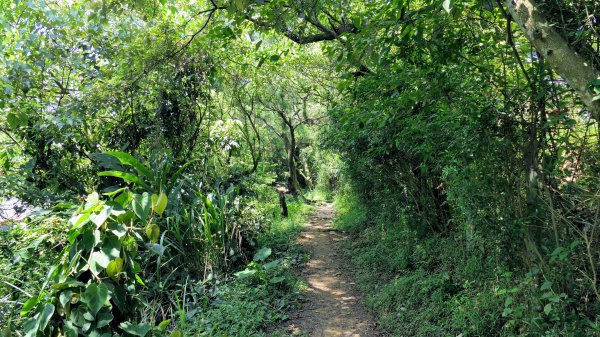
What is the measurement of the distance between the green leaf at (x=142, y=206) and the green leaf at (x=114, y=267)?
30 cm

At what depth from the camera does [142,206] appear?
278 centimetres

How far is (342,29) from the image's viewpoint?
22.3ft

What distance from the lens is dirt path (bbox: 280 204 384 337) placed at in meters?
4.84

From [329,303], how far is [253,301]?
1.08 meters

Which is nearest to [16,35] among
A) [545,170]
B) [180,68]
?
[180,68]

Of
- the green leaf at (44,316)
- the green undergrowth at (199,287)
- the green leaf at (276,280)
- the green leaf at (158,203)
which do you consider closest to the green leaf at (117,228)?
the green leaf at (158,203)

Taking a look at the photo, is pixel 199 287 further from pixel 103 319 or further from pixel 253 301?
pixel 103 319

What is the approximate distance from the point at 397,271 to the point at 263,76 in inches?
286

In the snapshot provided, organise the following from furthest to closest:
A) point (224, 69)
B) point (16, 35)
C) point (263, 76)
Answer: point (263, 76) → point (224, 69) → point (16, 35)

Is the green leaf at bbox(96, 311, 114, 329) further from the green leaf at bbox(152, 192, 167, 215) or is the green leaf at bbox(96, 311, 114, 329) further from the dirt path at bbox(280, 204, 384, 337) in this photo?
the dirt path at bbox(280, 204, 384, 337)

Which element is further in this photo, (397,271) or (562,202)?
(397,271)

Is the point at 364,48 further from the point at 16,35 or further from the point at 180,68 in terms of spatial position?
the point at 16,35

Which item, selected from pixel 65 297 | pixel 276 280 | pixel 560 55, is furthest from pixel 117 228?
pixel 276 280

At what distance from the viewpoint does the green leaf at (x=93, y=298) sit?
95.0 inches
